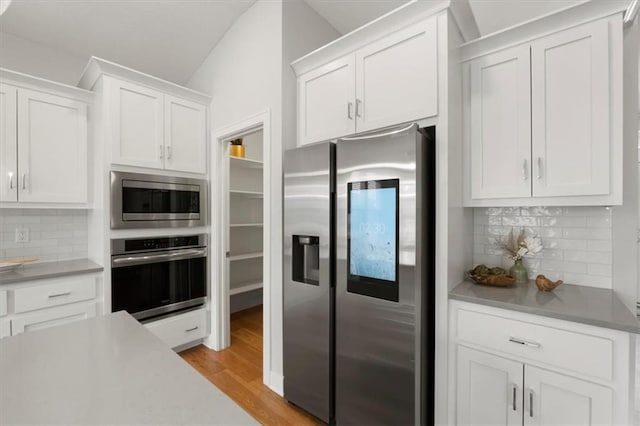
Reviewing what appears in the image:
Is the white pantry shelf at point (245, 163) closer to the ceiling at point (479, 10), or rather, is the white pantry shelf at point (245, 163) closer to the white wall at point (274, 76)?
the white wall at point (274, 76)

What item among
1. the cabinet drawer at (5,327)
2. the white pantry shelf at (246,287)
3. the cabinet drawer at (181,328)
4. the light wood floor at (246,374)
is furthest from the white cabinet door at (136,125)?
the light wood floor at (246,374)

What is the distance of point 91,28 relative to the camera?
8.87 ft

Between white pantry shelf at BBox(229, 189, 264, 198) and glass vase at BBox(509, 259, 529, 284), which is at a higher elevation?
white pantry shelf at BBox(229, 189, 264, 198)

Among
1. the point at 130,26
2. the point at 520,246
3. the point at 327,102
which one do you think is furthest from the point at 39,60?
the point at 520,246

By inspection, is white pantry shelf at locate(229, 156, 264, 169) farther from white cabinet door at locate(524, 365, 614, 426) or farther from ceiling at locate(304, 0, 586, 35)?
white cabinet door at locate(524, 365, 614, 426)

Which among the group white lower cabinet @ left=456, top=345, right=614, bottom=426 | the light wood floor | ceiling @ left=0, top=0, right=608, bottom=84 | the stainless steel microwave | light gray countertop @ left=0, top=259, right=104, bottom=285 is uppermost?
ceiling @ left=0, top=0, right=608, bottom=84

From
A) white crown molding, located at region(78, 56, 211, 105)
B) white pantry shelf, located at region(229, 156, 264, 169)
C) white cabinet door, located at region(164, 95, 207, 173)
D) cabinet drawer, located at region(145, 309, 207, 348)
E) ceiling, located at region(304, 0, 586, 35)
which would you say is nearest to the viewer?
ceiling, located at region(304, 0, 586, 35)

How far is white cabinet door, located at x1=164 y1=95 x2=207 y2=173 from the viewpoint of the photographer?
9.45ft

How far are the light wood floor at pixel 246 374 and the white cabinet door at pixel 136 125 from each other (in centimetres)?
189

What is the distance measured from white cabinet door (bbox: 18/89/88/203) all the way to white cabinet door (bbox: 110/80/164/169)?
14.7 inches

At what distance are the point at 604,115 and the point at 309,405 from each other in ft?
7.86

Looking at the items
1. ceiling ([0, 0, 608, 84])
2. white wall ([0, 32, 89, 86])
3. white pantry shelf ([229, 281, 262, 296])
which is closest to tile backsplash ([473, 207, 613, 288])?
ceiling ([0, 0, 608, 84])

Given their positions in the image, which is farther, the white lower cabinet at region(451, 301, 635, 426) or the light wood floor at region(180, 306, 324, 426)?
the light wood floor at region(180, 306, 324, 426)

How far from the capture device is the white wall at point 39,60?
8.40 feet
